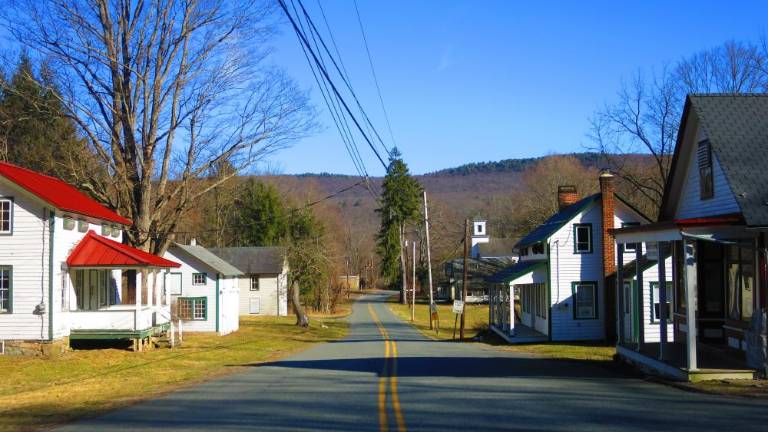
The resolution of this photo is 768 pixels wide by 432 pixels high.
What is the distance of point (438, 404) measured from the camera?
41.8 feet

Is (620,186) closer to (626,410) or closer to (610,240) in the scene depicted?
(610,240)

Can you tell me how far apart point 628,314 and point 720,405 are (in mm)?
23884

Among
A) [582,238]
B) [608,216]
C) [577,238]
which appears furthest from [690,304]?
[582,238]

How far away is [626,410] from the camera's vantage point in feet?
39.1

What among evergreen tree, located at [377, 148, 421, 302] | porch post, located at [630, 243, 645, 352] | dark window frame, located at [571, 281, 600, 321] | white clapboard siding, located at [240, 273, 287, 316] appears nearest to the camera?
porch post, located at [630, 243, 645, 352]

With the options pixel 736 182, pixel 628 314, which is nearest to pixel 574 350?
pixel 628 314

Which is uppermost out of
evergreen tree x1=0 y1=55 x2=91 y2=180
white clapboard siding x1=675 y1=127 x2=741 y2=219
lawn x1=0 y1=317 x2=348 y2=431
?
evergreen tree x1=0 y1=55 x2=91 y2=180

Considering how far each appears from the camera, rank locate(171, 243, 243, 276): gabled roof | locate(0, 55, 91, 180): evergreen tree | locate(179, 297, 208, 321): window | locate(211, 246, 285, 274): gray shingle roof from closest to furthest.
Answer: locate(0, 55, 91, 180): evergreen tree < locate(171, 243, 243, 276): gabled roof < locate(179, 297, 208, 321): window < locate(211, 246, 285, 274): gray shingle roof

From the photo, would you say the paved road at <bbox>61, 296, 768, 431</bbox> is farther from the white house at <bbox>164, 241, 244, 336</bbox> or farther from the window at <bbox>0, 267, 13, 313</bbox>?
the white house at <bbox>164, 241, 244, 336</bbox>

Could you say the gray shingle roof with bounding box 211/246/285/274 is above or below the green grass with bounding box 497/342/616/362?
above

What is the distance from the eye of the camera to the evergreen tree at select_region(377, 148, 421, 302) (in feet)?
315

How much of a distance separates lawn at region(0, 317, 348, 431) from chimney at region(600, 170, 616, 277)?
51.1ft

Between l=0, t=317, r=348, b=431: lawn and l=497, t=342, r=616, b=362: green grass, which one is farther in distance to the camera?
l=497, t=342, r=616, b=362: green grass

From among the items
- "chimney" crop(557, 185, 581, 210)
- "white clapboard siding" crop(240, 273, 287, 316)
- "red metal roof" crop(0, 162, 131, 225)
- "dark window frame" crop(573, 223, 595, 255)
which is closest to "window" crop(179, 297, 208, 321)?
"red metal roof" crop(0, 162, 131, 225)
